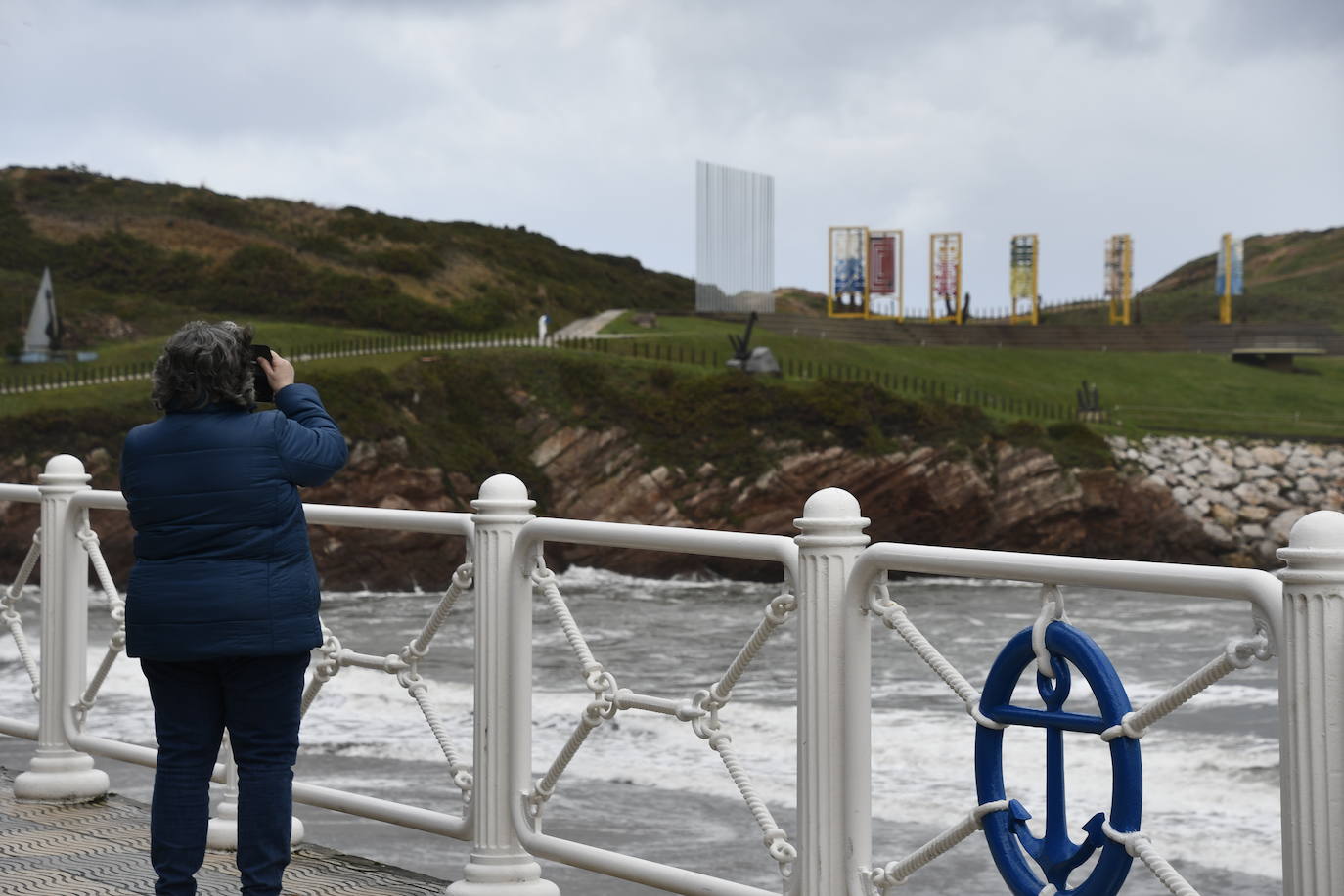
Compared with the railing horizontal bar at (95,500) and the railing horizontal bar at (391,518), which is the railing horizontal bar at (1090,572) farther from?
the railing horizontal bar at (95,500)

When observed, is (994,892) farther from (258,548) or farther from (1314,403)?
(1314,403)

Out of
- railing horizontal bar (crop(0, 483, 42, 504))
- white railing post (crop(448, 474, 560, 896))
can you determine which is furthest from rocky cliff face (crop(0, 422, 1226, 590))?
white railing post (crop(448, 474, 560, 896))

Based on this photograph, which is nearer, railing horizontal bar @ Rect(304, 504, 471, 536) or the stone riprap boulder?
railing horizontal bar @ Rect(304, 504, 471, 536)

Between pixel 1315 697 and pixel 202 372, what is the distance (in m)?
2.34

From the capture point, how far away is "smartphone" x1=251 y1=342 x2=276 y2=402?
336 cm

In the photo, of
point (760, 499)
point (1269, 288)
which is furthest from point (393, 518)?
point (1269, 288)

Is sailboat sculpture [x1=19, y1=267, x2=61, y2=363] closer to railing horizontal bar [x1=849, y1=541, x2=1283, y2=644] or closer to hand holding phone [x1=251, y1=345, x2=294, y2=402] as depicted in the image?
hand holding phone [x1=251, y1=345, x2=294, y2=402]

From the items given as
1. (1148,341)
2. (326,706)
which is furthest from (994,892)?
(1148,341)

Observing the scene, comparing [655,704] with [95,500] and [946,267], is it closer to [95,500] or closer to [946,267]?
[95,500]

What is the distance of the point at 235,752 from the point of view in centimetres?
340

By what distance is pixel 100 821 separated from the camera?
501 cm

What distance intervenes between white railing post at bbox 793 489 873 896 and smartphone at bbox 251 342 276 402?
51.3 inches

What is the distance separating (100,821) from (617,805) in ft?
23.8

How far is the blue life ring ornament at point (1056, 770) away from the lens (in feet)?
8.39
